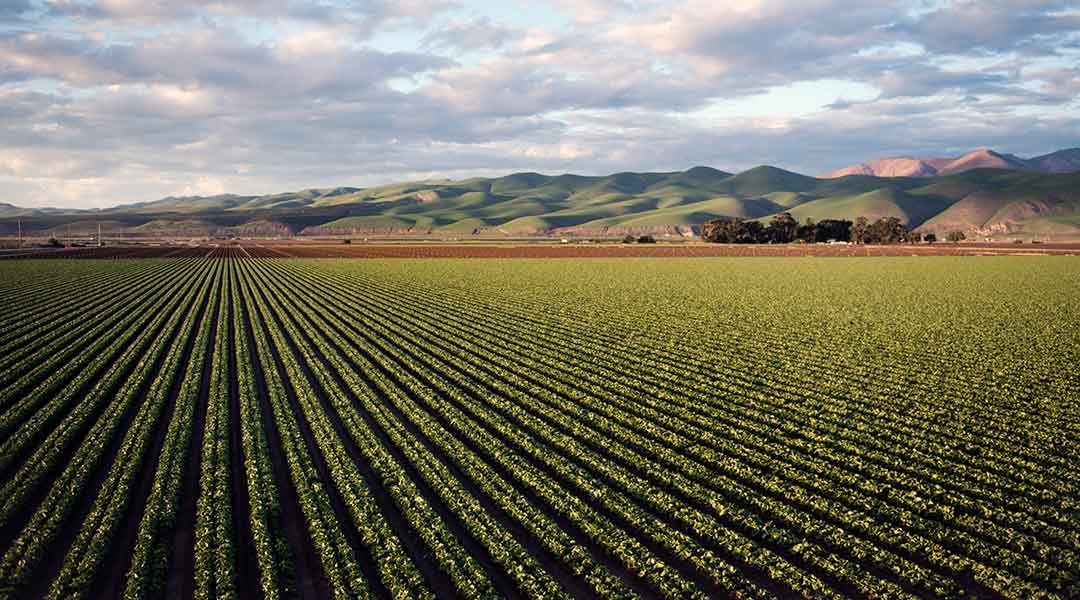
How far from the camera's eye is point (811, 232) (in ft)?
539

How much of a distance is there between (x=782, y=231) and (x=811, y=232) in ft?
22.4

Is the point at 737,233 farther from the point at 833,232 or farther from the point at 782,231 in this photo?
the point at 833,232

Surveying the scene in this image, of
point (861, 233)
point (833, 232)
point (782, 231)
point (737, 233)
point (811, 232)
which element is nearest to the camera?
point (861, 233)

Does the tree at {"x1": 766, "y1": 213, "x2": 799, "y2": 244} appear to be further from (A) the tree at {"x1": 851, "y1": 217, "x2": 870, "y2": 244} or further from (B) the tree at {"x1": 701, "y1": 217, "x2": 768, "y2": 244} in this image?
(A) the tree at {"x1": 851, "y1": 217, "x2": 870, "y2": 244}

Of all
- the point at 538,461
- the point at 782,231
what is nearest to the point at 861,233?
the point at 782,231

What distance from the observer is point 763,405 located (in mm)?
21672

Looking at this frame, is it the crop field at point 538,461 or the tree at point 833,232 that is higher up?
the tree at point 833,232

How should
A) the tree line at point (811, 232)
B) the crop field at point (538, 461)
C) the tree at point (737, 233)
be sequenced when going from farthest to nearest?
the tree at point (737, 233)
the tree line at point (811, 232)
the crop field at point (538, 461)

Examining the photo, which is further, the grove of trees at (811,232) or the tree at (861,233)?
the tree at (861,233)

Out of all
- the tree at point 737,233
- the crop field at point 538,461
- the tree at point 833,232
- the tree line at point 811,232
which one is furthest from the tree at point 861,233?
the crop field at point 538,461

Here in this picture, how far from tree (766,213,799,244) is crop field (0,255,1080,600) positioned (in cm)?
13249

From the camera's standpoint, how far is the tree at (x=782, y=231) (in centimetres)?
16562

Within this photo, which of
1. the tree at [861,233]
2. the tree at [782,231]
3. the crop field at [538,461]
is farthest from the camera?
the tree at [782,231]

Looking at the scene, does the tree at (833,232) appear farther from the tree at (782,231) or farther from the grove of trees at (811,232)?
the tree at (782,231)
